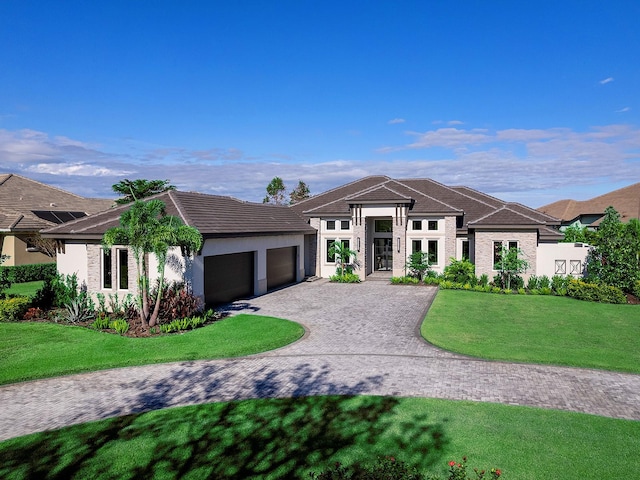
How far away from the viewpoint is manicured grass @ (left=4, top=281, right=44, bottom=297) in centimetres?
2338

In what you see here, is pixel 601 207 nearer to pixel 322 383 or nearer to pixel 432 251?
pixel 432 251

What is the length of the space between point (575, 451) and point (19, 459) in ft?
28.9

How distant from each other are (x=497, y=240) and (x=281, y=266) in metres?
13.3

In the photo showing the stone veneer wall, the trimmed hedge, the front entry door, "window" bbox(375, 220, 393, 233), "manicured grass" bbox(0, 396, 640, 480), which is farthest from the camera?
the front entry door

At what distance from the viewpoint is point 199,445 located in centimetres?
705

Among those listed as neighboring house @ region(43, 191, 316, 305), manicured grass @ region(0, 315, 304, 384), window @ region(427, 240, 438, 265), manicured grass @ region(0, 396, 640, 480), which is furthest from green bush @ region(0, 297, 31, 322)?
window @ region(427, 240, 438, 265)

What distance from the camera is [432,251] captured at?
2811 centimetres

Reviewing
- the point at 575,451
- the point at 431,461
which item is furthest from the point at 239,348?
the point at 575,451

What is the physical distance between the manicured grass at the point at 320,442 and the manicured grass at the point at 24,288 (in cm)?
1941

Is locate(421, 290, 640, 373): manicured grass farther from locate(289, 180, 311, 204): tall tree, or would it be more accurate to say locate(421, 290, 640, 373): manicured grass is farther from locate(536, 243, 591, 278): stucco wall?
locate(289, 180, 311, 204): tall tree

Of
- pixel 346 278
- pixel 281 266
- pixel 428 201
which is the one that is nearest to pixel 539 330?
pixel 346 278

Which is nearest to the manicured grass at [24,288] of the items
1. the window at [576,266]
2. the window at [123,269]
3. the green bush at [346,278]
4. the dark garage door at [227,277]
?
the window at [123,269]

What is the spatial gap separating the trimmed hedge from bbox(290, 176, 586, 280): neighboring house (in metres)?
17.8

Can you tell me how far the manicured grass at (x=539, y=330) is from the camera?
1204 cm
